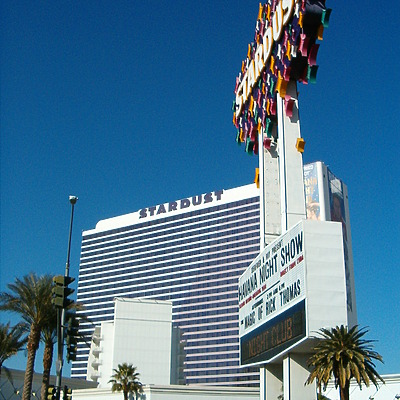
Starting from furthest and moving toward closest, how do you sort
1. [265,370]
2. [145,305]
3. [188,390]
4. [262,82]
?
[145,305] < [188,390] < [262,82] < [265,370]

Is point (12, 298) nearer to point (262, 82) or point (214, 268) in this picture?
point (262, 82)

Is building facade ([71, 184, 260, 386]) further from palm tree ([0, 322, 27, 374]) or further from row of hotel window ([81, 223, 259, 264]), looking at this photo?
palm tree ([0, 322, 27, 374])

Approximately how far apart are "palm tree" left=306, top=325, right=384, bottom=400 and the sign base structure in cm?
71

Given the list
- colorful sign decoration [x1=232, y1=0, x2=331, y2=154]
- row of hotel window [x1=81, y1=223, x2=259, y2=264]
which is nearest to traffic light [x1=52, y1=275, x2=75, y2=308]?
colorful sign decoration [x1=232, y1=0, x2=331, y2=154]

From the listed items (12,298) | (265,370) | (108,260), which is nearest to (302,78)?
(265,370)

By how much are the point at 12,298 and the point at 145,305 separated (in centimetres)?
7060

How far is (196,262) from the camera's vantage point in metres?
168

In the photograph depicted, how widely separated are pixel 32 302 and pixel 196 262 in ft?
407

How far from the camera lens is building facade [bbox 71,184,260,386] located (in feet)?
505

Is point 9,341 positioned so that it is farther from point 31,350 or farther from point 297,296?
point 297,296

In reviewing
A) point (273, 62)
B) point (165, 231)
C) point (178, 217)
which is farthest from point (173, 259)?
point (273, 62)

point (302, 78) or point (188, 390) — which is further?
point (188, 390)

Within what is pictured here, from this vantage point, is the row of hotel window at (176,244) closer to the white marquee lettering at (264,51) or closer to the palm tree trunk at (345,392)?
the white marquee lettering at (264,51)

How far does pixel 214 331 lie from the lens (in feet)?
509
